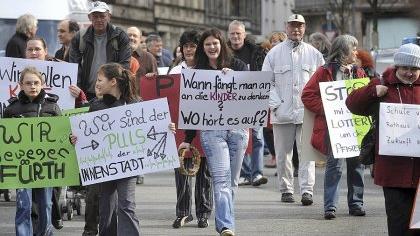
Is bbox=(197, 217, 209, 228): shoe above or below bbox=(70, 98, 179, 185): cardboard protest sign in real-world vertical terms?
below

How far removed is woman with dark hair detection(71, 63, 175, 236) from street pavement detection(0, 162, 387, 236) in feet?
5.60

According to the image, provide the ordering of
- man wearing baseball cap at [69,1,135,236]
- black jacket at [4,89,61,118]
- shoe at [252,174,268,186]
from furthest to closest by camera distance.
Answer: shoe at [252,174,268,186], man wearing baseball cap at [69,1,135,236], black jacket at [4,89,61,118]

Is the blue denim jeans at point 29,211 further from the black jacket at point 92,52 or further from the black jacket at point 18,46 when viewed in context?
the black jacket at point 18,46

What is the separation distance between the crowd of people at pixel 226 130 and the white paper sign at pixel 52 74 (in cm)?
11

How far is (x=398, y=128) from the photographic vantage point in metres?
9.47

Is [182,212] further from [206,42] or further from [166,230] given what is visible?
[206,42]

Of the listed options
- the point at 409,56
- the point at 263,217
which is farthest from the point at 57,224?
the point at 409,56

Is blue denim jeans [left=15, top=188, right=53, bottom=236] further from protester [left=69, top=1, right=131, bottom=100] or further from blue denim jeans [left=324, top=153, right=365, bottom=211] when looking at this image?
blue denim jeans [left=324, top=153, right=365, bottom=211]

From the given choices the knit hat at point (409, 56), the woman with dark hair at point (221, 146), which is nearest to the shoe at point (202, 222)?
the woman with dark hair at point (221, 146)

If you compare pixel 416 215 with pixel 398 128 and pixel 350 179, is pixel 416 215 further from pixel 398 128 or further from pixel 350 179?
pixel 350 179

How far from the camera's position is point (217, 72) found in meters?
11.7

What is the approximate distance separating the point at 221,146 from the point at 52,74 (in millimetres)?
2031

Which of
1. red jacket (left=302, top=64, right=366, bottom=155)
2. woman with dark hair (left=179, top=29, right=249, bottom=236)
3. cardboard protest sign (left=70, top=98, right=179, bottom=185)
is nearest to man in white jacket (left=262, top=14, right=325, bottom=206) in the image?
red jacket (left=302, top=64, right=366, bottom=155)

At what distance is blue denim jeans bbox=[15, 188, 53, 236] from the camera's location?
10641 millimetres
